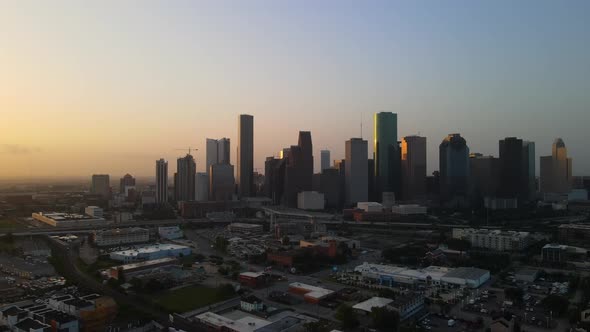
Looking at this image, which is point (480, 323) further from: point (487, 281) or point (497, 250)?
point (497, 250)

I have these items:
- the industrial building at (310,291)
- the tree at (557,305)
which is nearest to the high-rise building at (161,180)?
the industrial building at (310,291)

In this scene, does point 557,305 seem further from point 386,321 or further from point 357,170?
point 357,170

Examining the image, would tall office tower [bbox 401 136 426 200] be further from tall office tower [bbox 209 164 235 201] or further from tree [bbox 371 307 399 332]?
tree [bbox 371 307 399 332]

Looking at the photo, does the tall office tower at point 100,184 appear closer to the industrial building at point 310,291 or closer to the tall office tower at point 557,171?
the industrial building at point 310,291

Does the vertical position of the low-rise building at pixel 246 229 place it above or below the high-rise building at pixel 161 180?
below

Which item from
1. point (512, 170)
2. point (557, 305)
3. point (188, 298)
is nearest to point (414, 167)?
point (512, 170)

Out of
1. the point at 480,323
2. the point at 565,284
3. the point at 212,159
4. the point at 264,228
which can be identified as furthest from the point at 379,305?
the point at 212,159
